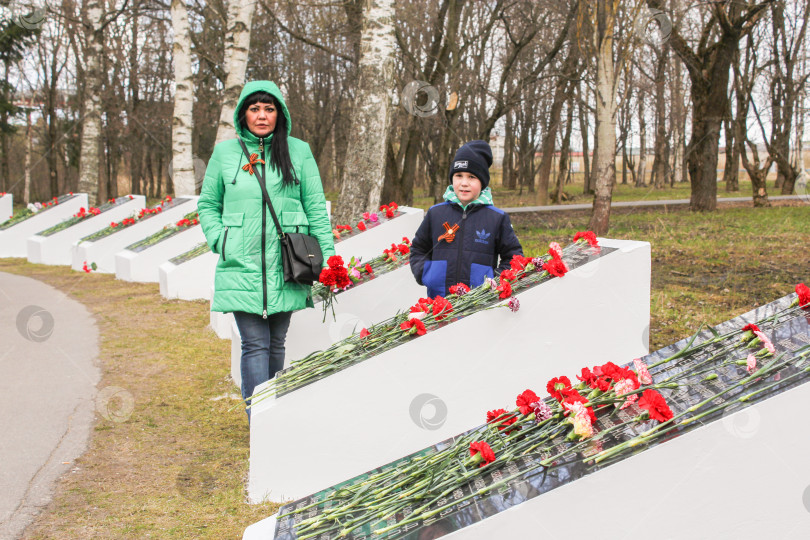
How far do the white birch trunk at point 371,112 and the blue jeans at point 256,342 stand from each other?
4535 mm

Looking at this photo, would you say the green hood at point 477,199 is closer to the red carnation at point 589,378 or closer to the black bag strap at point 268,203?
the black bag strap at point 268,203

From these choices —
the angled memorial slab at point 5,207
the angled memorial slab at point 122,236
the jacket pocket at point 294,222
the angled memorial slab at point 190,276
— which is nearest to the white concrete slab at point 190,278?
the angled memorial slab at point 190,276

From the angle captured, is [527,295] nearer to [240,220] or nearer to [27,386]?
[240,220]

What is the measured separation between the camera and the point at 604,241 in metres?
4.42

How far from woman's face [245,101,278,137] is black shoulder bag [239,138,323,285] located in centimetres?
16

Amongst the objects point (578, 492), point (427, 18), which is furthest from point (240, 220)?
point (427, 18)

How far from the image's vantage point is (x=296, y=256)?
3932mm

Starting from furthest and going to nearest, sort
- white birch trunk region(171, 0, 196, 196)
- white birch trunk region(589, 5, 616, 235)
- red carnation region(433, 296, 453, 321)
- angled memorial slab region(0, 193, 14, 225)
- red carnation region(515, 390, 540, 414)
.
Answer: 1. angled memorial slab region(0, 193, 14, 225)
2. white birch trunk region(171, 0, 196, 196)
3. white birch trunk region(589, 5, 616, 235)
4. red carnation region(433, 296, 453, 321)
5. red carnation region(515, 390, 540, 414)

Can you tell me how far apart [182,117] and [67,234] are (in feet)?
10.3

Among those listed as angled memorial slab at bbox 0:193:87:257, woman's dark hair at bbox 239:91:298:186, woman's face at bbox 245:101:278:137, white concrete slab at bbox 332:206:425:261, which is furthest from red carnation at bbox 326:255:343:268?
angled memorial slab at bbox 0:193:87:257

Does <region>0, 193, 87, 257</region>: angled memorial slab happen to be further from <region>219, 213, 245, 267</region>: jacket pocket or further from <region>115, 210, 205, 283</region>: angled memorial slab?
<region>219, 213, 245, 267</region>: jacket pocket

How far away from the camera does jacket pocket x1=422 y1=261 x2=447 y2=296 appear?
4.45m

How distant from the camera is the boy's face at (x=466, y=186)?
14.5 ft

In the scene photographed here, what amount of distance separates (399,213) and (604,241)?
3.00 meters
